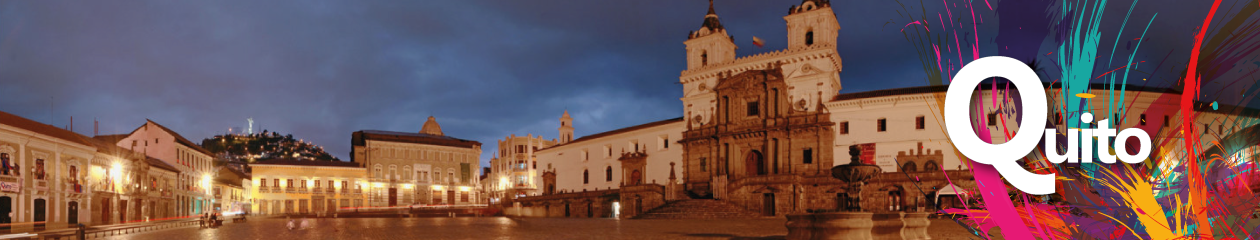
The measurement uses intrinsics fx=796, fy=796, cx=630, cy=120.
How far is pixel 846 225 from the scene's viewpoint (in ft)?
52.5

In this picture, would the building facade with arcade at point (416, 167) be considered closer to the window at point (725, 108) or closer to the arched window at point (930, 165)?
the window at point (725, 108)

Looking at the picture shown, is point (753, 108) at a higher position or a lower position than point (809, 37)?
lower

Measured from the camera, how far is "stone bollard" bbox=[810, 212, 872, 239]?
16.0m

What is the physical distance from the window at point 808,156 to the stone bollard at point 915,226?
92.2ft

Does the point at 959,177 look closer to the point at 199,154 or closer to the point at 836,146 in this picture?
the point at 836,146

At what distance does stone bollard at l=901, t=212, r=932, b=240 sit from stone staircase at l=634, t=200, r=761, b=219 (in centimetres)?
2344

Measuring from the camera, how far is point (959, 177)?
3944 centimetres

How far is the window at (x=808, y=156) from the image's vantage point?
45.9 meters

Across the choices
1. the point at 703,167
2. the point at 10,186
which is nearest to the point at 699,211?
the point at 703,167

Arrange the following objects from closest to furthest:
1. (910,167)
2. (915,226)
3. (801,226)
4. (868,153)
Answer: (801,226), (915,226), (910,167), (868,153)

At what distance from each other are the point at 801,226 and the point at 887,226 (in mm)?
1777

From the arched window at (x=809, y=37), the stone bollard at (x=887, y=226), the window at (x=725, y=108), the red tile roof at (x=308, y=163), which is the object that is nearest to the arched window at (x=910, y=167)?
the arched window at (x=809, y=37)

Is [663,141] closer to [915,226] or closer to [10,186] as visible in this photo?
[10,186]

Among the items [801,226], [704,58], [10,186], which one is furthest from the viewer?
[704,58]
